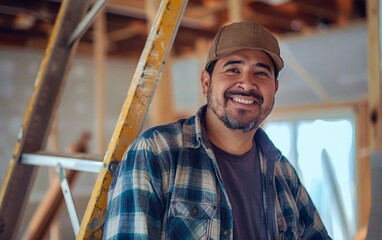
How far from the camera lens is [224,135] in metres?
1.26

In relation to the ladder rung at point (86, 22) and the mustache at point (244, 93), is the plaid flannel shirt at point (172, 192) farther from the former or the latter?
the ladder rung at point (86, 22)

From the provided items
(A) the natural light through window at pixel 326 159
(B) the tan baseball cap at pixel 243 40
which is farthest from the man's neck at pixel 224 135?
(A) the natural light through window at pixel 326 159

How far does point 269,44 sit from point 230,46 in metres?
0.11

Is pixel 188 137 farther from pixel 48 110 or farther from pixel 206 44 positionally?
pixel 206 44

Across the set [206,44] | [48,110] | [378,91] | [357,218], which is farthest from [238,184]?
[206,44]

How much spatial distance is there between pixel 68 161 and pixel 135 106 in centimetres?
32

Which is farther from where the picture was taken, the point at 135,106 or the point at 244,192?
the point at 244,192

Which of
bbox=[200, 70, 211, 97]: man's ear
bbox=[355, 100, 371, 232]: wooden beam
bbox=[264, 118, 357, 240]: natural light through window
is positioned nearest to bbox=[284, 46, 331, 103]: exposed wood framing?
bbox=[264, 118, 357, 240]: natural light through window

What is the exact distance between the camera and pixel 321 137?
19.6 ft

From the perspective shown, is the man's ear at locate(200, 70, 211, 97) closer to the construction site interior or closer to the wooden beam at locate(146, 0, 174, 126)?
the wooden beam at locate(146, 0, 174, 126)

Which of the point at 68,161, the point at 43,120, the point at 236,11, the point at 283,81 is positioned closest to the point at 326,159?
the point at 283,81

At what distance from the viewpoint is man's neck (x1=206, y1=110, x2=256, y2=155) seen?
1.25 m

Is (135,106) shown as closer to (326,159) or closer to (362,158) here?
(326,159)

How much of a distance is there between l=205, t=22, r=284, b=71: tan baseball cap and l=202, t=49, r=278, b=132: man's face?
3 centimetres
